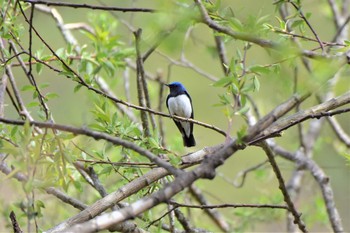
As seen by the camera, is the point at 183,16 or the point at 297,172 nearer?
the point at 183,16

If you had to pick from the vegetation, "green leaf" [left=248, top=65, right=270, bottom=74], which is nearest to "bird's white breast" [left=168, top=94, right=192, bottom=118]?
the vegetation

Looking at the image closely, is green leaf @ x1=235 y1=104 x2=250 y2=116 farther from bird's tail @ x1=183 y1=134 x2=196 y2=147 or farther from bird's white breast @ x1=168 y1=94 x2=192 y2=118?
bird's white breast @ x1=168 y1=94 x2=192 y2=118

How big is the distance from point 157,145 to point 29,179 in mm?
998

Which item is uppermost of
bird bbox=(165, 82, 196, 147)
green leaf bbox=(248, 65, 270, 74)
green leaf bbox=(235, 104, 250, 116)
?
bird bbox=(165, 82, 196, 147)

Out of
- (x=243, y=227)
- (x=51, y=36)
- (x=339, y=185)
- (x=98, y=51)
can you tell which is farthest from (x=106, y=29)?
(x=51, y=36)

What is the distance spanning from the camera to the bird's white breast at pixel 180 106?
262 inches

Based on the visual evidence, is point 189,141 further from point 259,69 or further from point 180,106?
point 259,69

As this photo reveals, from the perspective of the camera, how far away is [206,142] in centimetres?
987

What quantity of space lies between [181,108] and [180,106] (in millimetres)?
27

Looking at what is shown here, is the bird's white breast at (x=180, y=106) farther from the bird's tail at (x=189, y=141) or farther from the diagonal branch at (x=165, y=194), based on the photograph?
the diagonal branch at (x=165, y=194)

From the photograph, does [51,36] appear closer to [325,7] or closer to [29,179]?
[325,7]

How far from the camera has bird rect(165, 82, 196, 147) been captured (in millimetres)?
6496

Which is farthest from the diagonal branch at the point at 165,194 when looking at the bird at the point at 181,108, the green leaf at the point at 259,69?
the bird at the point at 181,108

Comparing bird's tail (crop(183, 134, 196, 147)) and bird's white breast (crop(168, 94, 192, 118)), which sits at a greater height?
bird's white breast (crop(168, 94, 192, 118))
